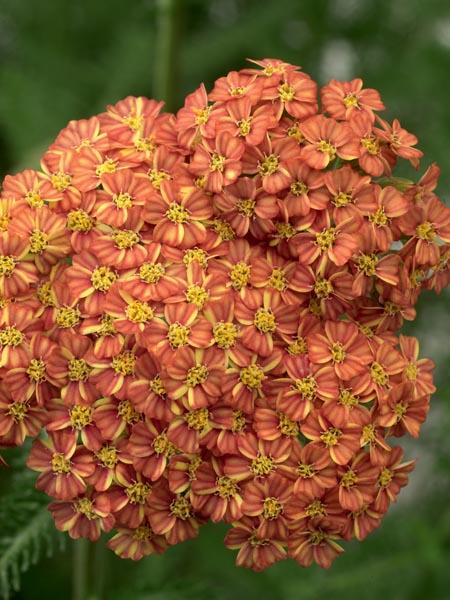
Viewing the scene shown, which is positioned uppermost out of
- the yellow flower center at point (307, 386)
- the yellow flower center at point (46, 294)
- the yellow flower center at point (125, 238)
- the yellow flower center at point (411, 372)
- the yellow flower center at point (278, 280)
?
the yellow flower center at point (125, 238)

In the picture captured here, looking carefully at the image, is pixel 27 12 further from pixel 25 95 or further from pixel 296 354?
pixel 296 354

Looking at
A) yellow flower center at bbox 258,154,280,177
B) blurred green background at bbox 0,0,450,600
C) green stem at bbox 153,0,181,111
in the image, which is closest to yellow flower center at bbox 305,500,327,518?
yellow flower center at bbox 258,154,280,177

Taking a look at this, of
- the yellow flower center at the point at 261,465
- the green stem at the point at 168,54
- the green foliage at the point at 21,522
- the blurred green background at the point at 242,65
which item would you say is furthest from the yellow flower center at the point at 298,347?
the green stem at the point at 168,54

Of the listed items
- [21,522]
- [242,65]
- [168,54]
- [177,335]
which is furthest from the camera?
[242,65]

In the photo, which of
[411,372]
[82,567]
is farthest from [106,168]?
[82,567]

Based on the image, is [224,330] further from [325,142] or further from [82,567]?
[82,567]

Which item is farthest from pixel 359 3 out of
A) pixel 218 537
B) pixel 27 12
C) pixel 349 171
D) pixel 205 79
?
pixel 349 171

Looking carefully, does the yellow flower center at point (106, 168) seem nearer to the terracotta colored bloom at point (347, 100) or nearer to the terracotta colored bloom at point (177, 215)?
the terracotta colored bloom at point (177, 215)
